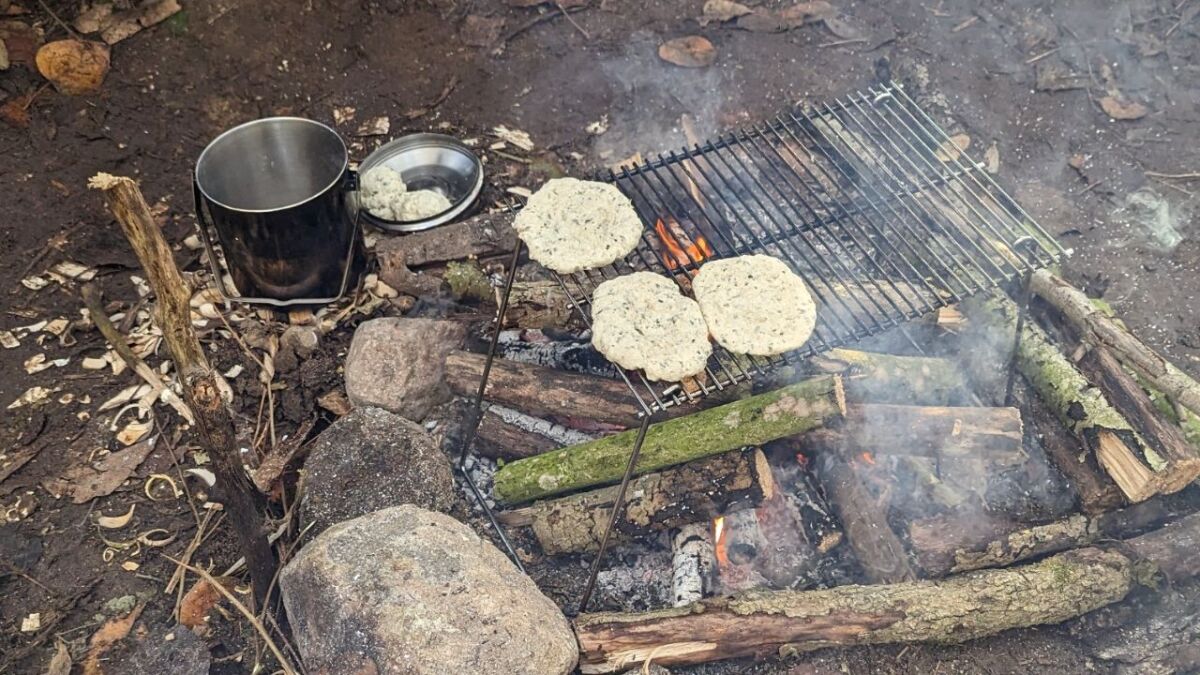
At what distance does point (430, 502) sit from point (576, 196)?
1906mm

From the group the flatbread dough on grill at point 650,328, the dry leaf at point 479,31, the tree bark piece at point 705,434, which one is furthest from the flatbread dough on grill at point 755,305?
the dry leaf at point 479,31

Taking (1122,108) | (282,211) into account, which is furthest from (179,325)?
(1122,108)

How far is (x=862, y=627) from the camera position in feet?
13.8

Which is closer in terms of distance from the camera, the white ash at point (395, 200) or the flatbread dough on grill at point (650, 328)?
the flatbread dough on grill at point (650, 328)

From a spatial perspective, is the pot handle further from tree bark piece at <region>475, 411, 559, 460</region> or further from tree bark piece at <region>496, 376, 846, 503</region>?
tree bark piece at <region>496, 376, 846, 503</region>

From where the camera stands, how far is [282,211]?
16.6 ft

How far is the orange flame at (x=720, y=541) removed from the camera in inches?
183

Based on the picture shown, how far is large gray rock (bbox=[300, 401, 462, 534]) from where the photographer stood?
4574 millimetres

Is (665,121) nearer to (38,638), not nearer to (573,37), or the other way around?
(573,37)

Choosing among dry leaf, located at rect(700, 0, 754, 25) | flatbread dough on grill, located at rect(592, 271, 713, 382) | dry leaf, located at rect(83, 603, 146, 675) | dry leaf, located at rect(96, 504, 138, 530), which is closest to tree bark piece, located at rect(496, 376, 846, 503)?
flatbread dough on grill, located at rect(592, 271, 713, 382)

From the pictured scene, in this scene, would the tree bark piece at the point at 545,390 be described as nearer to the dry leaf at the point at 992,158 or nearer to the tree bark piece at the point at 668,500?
the tree bark piece at the point at 668,500

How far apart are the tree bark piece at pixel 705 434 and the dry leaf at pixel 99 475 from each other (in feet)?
8.02

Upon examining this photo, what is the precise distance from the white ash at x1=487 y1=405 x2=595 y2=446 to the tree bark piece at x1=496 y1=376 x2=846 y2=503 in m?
0.26

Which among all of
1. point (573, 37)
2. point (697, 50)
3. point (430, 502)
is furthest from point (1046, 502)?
point (573, 37)
